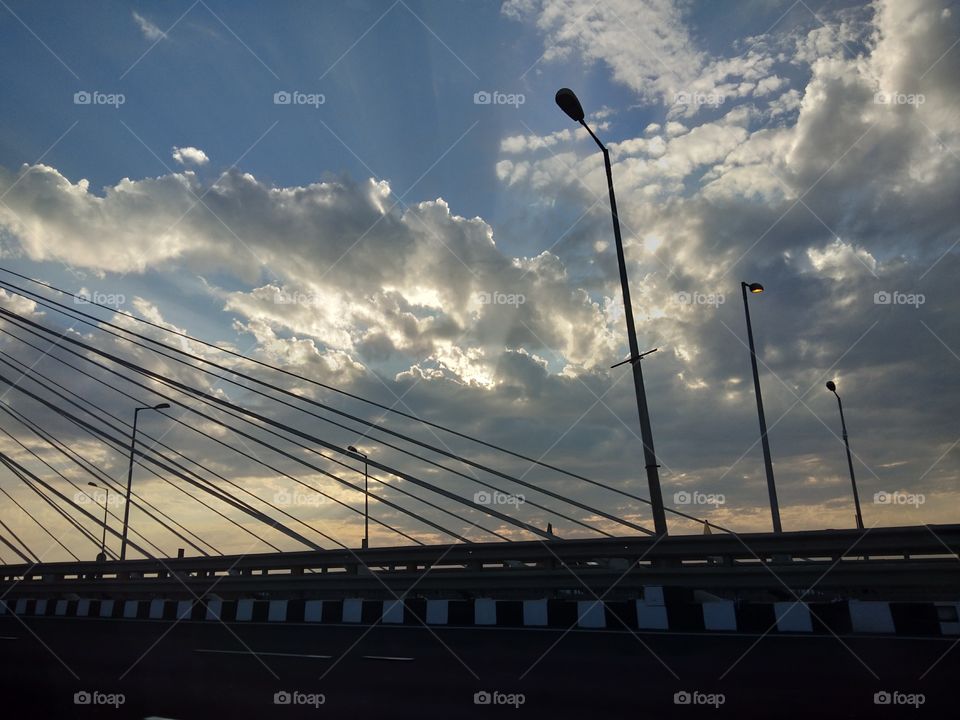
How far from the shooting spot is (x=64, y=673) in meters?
7.26

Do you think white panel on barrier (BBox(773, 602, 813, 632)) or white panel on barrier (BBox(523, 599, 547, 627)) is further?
white panel on barrier (BBox(523, 599, 547, 627))

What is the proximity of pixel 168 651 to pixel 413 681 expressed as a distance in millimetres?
4759

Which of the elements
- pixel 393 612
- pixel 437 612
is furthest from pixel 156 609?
pixel 437 612

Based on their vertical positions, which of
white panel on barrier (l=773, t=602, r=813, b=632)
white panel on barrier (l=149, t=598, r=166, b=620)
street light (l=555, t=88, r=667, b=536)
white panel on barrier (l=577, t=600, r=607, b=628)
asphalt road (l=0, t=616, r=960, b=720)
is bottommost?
asphalt road (l=0, t=616, r=960, b=720)

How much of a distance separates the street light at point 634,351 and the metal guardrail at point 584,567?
0.65 m

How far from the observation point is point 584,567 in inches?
470

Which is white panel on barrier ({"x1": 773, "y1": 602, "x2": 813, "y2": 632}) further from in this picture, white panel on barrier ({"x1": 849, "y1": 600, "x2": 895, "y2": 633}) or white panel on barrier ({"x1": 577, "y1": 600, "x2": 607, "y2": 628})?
white panel on barrier ({"x1": 577, "y1": 600, "x2": 607, "y2": 628})

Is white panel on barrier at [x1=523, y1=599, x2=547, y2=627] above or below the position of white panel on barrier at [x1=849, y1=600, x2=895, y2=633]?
above

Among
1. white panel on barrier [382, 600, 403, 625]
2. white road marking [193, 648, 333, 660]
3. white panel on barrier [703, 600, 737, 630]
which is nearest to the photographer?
white road marking [193, 648, 333, 660]

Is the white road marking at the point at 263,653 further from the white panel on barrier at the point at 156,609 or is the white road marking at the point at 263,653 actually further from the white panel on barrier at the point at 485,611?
the white panel on barrier at the point at 156,609

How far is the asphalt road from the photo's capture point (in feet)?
17.0

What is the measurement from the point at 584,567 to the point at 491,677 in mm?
5565

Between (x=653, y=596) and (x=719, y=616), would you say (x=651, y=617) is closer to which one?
(x=653, y=596)

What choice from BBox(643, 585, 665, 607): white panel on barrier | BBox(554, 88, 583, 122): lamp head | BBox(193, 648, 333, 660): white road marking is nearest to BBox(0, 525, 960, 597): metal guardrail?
BBox(643, 585, 665, 607): white panel on barrier
